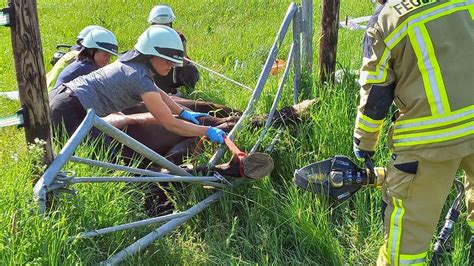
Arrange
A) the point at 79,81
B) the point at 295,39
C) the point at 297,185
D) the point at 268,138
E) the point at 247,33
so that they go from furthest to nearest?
the point at 247,33 → the point at 295,39 → the point at 79,81 → the point at 268,138 → the point at 297,185

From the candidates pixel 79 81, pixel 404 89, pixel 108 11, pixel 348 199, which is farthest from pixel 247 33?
pixel 404 89

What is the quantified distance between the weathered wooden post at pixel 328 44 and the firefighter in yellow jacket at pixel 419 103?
1.81 meters

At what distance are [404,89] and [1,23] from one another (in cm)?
194

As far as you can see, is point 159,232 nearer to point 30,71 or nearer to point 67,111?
point 30,71

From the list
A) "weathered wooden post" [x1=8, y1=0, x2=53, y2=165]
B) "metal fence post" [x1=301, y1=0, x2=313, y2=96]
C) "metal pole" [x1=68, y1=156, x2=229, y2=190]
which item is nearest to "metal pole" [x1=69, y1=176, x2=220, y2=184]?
"metal pole" [x1=68, y1=156, x2=229, y2=190]

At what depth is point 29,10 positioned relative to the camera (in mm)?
2670

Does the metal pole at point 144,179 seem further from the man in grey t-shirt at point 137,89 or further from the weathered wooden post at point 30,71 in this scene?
the man in grey t-shirt at point 137,89

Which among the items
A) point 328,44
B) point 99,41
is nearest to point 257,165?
point 328,44

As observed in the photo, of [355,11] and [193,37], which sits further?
[355,11]

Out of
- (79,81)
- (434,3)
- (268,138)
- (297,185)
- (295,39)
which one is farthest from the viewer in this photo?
(295,39)

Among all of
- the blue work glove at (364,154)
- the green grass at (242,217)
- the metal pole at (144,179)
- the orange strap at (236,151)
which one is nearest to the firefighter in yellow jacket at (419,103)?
the blue work glove at (364,154)

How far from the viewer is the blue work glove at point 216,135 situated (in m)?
3.67

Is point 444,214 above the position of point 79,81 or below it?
below

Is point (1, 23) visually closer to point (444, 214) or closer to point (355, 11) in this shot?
point (444, 214)
